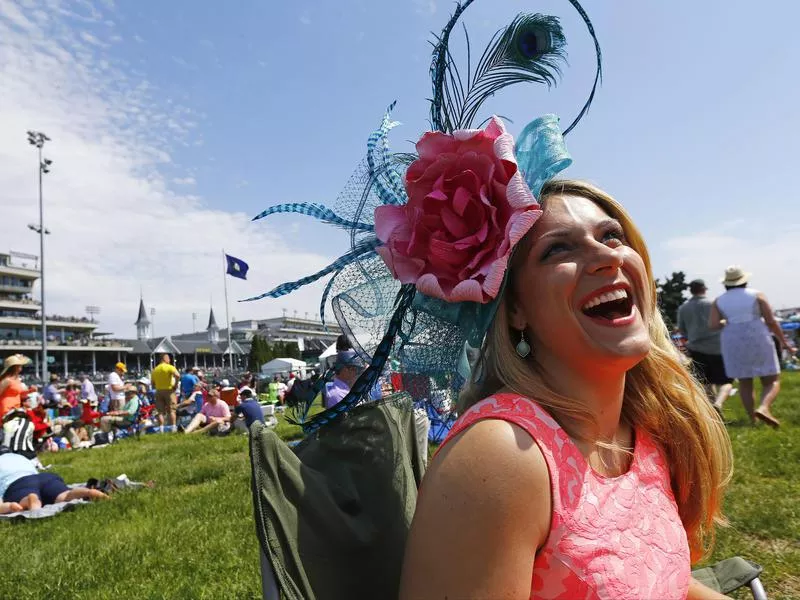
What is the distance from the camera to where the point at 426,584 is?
104 cm

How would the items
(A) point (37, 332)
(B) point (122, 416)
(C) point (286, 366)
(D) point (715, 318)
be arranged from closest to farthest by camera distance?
(D) point (715, 318), (B) point (122, 416), (C) point (286, 366), (A) point (37, 332)

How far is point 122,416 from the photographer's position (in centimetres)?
1320

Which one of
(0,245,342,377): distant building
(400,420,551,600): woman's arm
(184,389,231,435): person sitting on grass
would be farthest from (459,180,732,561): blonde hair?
(0,245,342,377): distant building

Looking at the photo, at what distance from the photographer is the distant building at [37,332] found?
Answer: 2655 inches

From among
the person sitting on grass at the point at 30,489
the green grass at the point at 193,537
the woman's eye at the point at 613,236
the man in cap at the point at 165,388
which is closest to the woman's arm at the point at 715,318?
the green grass at the point at 193,537

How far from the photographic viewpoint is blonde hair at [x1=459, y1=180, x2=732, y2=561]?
4.68 ft

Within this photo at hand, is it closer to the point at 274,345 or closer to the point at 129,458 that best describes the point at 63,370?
the point at 274,345

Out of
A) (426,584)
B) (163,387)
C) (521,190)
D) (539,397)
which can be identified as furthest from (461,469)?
(163,387)

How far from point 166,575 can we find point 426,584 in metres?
2.94

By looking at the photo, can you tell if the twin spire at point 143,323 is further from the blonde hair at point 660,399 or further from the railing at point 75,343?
the blonde hair at point 660,399

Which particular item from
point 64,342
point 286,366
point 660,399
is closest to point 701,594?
point 660,399

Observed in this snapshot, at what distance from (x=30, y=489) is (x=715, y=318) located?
788 centimetres

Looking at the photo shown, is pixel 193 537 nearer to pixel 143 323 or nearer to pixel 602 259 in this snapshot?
pixel 602 259

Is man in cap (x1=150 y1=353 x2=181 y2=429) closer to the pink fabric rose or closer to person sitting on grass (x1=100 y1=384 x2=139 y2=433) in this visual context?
person sitting on grass (x1=100 y1=384 x2=139 y2=433)
